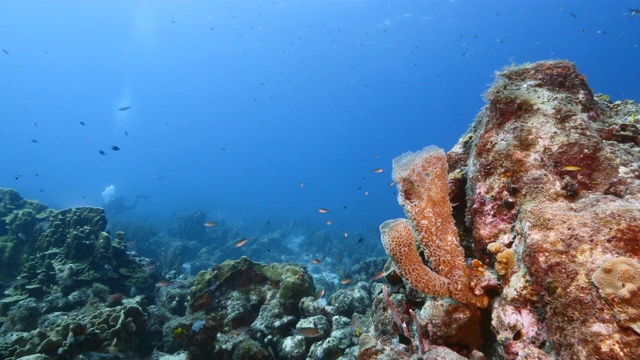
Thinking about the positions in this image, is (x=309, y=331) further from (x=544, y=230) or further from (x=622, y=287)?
(x=622, y=287)

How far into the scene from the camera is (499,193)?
3002 mm

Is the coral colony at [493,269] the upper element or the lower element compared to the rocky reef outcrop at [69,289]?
lower

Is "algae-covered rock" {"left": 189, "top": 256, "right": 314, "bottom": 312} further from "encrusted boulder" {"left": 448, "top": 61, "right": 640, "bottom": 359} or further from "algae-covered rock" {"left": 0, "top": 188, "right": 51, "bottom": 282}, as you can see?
"algae-covered rock" {"left": 0, "top": 188, "right": 51, "bottom": 282}

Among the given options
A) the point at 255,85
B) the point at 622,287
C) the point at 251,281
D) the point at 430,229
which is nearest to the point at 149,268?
the point at 251,281

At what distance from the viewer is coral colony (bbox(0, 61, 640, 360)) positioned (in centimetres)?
186

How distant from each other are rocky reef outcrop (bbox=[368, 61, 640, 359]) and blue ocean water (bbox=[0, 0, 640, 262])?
5.10 m

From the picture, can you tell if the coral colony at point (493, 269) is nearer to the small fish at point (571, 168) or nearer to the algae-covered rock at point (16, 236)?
the small fish at point (571, 168)

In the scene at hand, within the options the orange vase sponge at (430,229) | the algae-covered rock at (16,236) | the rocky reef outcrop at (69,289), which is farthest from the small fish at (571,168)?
the algae-covered rock at (16,236)

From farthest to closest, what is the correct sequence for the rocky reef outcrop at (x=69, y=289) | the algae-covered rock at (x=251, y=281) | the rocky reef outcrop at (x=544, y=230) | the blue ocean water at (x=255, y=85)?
the blue ocean water at (x=255, y=85), the algae-covered rock at (x=251, y=281), the rocky reef outcrop at (x=69, y=289), the rocky reef outcrop at (x=544, y=230)

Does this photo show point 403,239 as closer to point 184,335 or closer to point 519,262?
point 519,262

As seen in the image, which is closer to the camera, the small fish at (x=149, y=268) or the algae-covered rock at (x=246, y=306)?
the algae-covered rock at (x=246, y=306)

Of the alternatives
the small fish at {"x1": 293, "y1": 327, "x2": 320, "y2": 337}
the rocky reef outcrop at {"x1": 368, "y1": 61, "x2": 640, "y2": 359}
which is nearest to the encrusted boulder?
the rocky reef outcrop at {"x1": 368, "y1": 61, "x2": 640, "y2": 359}

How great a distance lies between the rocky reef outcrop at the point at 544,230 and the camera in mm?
1740

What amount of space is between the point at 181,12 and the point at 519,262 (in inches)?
3568
